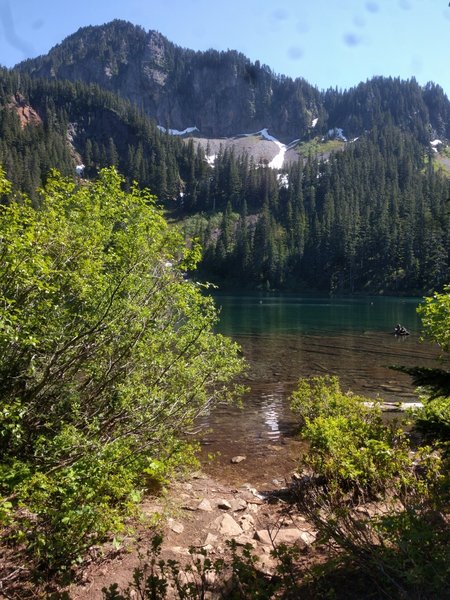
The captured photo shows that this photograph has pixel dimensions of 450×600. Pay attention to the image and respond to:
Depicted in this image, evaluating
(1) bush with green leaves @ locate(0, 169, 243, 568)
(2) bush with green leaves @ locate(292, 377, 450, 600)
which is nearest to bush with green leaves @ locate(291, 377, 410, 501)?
(2) bush with green leaves @ locate(292, 377, 450, 600)

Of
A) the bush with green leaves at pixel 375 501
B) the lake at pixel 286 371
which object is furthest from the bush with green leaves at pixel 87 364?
the lake at pixel 286 371

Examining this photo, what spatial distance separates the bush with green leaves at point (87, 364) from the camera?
635 centimetres

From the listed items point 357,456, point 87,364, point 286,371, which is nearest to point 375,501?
point 357,456

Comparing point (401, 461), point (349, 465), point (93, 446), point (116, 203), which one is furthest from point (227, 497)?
point (116, 203)

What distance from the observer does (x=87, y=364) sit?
791 centimetres

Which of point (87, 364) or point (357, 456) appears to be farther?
point (357, 456)

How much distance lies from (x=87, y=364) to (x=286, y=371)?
22518mm

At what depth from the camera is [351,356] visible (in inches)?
1353

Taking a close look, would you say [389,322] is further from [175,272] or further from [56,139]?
[56,139]

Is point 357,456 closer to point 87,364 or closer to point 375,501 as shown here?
point 375,501

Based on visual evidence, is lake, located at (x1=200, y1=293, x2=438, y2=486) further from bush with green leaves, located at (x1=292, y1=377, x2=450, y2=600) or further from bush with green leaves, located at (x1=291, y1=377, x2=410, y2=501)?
bush with green leaves, located at (x1=291, y1=377, x2=410, y2=501)

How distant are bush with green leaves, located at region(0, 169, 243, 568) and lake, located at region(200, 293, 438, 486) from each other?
13.1 ft

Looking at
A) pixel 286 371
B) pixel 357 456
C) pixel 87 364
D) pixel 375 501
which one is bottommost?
pixel 286 371

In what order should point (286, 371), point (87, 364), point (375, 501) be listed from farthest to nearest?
1. point (286, 371)
2. point (375, 501)
3. point (87, 364)
